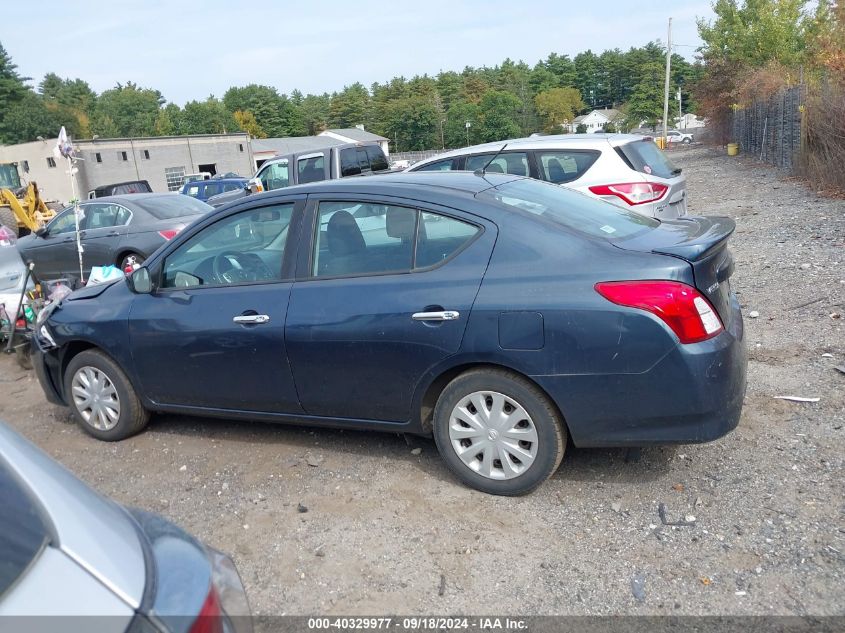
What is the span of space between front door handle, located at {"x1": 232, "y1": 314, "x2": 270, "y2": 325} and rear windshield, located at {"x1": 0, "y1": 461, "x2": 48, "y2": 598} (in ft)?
8.88

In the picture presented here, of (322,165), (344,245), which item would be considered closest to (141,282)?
(344,245)

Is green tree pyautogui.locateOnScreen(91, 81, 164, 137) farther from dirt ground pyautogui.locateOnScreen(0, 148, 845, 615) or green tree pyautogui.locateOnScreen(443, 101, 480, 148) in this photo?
dirt ground pyautogui.locateOnScreen(0, 148, 845, 615)

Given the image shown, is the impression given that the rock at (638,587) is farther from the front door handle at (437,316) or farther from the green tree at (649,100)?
the green tree at (649,100)

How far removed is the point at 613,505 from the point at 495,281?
1.31 metres

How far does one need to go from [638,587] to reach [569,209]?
208 centimetres

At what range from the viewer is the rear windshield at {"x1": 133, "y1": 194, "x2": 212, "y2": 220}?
11.1 meters

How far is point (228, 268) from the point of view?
Result: 4.58 meters

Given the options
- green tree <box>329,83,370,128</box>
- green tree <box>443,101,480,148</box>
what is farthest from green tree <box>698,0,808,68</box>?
green tree <box>329,83,370,128</box>

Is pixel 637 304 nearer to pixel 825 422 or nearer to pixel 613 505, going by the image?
pixel 613 505

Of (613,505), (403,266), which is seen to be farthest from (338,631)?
(403,266)

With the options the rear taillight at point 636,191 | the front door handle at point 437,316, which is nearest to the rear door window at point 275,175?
the rear taillight at point 636,191

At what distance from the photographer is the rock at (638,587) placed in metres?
3.03

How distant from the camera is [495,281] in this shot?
3.69 metres

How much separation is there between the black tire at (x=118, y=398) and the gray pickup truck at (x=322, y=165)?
25.8ft
